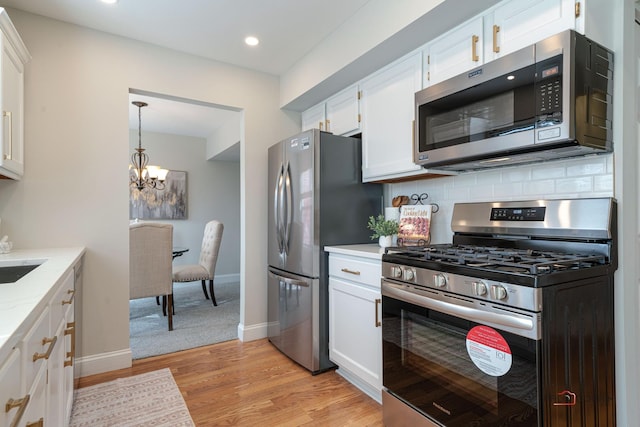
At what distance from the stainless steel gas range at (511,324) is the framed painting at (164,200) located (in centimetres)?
481

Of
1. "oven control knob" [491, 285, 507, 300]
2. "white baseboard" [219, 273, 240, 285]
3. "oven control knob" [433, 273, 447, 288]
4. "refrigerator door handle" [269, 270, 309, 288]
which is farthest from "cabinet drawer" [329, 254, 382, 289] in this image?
"white baseboard" [219, 273, 240, 285]

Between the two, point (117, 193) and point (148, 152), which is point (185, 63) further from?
point (148, 152)

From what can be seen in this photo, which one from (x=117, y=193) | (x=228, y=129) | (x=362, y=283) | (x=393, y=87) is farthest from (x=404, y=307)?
(x=228, y=129)

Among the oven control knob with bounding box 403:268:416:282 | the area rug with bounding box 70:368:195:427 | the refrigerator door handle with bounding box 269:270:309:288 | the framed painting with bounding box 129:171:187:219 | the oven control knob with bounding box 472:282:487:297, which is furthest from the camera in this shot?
the framed painting with bounding box 129:171:187:219

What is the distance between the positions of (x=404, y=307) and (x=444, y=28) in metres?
1.60

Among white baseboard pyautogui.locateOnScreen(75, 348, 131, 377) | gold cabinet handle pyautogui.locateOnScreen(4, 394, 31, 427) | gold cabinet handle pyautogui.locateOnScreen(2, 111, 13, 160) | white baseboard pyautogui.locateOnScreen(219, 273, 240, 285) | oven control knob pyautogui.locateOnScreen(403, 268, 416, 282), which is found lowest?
white baseboard pyautogui.locateOnScreen(219, 273, 240, 285)

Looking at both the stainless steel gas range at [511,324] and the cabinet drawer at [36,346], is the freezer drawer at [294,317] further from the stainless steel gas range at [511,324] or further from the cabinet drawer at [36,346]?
the cabinet drawer at [36,346]

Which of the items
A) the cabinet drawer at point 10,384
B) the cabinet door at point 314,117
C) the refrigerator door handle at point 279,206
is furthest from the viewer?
the cabinet door at point 314,117

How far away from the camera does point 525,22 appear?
5.36 feet

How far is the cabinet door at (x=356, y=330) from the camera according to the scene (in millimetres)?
2057

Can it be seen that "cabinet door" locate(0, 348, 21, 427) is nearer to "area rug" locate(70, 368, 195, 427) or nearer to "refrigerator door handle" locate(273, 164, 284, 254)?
"area rug" locate(70, 368, 195, 427)

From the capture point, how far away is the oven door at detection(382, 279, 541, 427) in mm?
1207

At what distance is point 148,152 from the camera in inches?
222

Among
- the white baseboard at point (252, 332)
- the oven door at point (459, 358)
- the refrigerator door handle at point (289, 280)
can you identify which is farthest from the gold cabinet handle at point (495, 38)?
the white baseboard at point (252, 332)
